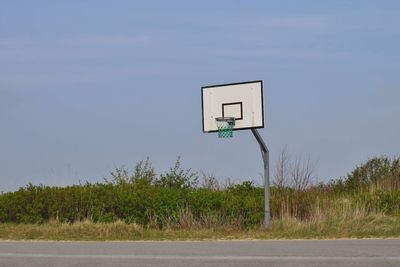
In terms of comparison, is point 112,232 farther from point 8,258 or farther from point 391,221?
point 391,221

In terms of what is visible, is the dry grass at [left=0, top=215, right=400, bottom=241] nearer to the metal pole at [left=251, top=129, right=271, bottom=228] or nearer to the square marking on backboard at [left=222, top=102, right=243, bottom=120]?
the metal pole at [left=251, top=129, right=271, bottom=228]

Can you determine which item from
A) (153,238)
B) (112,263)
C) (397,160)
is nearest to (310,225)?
(153,238)

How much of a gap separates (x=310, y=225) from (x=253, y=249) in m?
4.74

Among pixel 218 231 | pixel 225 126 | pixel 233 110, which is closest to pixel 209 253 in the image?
pixel 218 231

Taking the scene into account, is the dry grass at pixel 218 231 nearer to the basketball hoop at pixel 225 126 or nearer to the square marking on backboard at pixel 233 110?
the basketball hoop at pixel 225 126

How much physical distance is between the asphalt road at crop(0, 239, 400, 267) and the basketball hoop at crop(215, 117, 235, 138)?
167 inches

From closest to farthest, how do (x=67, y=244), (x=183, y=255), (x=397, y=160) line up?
(x=183, y=255) → (x=67, y=244) → (x=397, y=160)

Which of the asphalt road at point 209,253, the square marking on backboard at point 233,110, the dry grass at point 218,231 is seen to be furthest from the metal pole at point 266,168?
the asphalt road at point 209,253

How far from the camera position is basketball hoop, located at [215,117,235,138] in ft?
62.7

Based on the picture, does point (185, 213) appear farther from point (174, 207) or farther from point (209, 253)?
point (209, 253)

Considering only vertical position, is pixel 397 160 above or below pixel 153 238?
above

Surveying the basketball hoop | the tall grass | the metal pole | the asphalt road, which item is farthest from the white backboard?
the asphalt road

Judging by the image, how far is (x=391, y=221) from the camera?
19.1m

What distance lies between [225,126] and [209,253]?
6713mm
